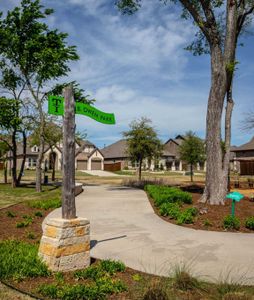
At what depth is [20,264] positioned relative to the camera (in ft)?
19.1

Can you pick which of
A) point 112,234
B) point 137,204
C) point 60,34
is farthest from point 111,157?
point 112,234

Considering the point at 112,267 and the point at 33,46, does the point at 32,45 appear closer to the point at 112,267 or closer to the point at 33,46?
the point at 33,46

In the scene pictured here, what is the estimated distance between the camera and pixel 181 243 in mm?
8094

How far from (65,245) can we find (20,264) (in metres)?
0.79

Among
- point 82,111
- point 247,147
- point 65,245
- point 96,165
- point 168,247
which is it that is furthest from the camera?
point 96,165

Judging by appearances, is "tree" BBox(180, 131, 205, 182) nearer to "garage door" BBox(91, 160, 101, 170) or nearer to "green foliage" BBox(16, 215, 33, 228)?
"green foliage" BBox(16, 215, 33, 228)

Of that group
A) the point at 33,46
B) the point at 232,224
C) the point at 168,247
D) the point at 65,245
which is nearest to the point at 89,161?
the point at 33,46

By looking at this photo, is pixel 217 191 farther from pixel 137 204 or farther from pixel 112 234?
pixel 112 234

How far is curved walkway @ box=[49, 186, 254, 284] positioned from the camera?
623cm

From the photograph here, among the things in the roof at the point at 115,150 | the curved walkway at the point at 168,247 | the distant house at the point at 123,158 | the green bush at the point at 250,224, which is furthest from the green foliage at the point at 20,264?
the roof at the point at 115,150

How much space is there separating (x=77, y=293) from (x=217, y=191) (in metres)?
9.82

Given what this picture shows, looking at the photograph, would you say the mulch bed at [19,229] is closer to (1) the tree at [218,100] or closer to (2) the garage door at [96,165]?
(1) the tree at [218,100]

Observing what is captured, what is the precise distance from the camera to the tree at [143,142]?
31.2m

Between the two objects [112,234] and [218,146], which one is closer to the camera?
[112,234]
